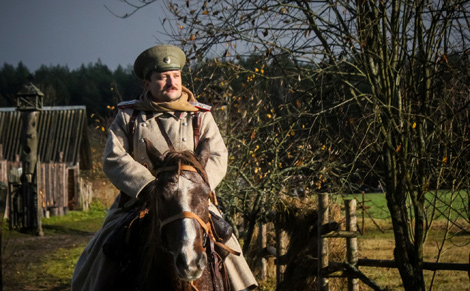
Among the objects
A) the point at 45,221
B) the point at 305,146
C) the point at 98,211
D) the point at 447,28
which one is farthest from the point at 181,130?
the point at 98,211

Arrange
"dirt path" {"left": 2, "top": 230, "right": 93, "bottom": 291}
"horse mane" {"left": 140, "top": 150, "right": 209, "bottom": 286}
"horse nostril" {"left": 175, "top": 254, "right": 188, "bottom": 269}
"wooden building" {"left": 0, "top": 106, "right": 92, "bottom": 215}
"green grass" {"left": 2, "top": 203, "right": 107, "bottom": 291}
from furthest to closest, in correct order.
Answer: "wooden building" {"left": 0, "top": 106, "right": 92, "bottom": 215} → "green grass" {"left": 2, "top": 203, "right": 107, "bottom": 291} → "dirt path" {"left": 2, "top": 230, "right": 93, "bottom": 291} → "horse mane" {"left": 140, "top": 150, "right": 209, "bottom": 286} → "horse nostril" {"left": 175, "top": 254, "right": 188, "bottom": 269}

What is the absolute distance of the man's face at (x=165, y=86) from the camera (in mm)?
4945

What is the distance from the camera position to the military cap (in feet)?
16.1

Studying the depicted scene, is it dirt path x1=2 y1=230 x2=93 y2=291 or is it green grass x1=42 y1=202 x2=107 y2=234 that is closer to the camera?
dirt path x1=2 y1=230 x2=93 y2=291

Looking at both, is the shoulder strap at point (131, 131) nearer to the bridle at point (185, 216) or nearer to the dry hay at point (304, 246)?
the bridle at point (185, 216)

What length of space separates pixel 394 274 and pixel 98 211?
2064 centimetres

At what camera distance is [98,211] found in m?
30.8

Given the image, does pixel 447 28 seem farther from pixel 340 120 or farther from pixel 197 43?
pixel 197 43

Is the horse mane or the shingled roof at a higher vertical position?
the shingled roof

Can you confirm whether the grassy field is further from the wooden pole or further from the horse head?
the horse head

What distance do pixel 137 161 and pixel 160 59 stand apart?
83 centimetres

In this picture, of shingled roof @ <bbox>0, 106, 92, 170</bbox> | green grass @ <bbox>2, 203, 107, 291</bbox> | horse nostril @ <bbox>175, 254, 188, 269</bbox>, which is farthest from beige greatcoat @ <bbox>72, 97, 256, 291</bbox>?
shingled roof @ <bbox>0, 106, 92, 170</bbox>

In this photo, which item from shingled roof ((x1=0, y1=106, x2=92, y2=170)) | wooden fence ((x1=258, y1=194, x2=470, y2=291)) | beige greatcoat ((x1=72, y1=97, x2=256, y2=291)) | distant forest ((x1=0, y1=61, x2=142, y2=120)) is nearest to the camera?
beige greatcoat ((x1=72, y1=97, x2=256, y2=291))

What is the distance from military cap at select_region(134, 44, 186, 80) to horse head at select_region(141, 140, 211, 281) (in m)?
1.03
